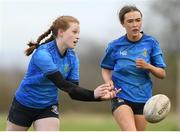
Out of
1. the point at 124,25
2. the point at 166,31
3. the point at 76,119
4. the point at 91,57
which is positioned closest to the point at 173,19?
the point at 166,31

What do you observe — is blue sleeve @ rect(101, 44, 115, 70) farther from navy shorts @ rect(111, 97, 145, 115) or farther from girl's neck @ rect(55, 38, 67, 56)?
girl's neck @ rect(55, 38, 67, 56)

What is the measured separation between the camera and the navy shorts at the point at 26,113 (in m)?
7.68

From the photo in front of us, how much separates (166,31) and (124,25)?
23712 mm

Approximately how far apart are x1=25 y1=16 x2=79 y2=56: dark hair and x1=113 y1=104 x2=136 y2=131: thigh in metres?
1.12

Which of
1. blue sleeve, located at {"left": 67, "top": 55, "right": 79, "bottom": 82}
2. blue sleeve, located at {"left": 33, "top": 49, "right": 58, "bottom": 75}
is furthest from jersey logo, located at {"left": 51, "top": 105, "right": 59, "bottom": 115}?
blue sleeve, located at {"left": 33, "top": 49, "right": 58, "bottom": 75}

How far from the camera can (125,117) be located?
7.60m

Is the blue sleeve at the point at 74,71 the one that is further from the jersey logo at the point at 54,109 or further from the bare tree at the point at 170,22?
the bare tree at the point at 170,22

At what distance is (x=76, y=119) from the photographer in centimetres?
3419

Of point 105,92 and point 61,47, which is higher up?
point 61,47

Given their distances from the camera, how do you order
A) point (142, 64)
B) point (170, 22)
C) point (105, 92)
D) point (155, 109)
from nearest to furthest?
point (105, 92) → point (142, 64) → point (155, 109) → point (170, 22)

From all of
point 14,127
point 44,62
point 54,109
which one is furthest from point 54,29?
point 14,127

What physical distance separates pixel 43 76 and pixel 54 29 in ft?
1.89

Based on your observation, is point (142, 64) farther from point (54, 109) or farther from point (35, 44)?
point (35, 44)

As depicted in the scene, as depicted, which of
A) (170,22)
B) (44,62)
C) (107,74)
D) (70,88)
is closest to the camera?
(70,88)
